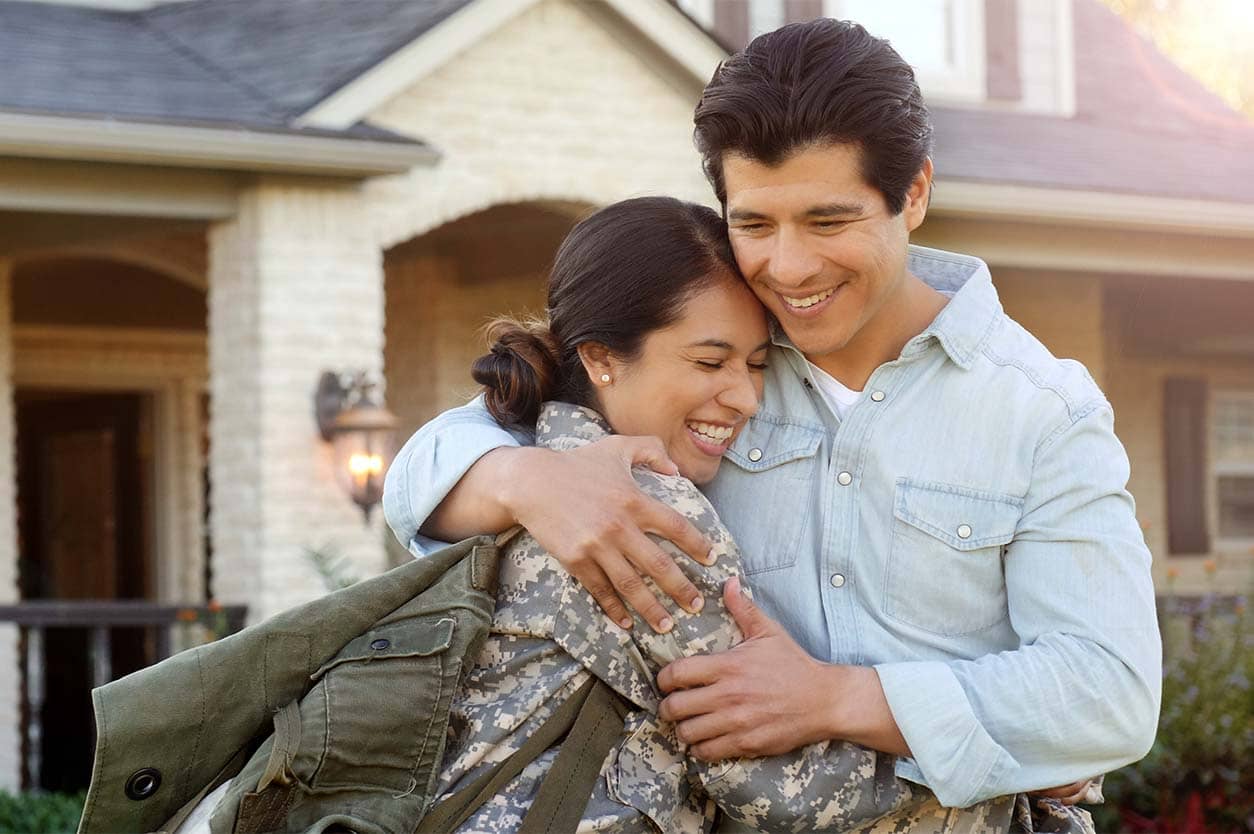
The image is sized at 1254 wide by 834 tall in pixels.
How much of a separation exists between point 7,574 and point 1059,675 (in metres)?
8.39

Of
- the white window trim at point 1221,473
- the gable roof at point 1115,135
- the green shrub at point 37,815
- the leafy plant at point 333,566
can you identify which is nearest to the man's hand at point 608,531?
the leafy plant at point 333,566

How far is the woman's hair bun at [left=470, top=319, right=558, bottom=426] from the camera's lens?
9.69ft

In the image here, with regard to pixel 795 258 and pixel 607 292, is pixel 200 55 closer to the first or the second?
pixel 607 292

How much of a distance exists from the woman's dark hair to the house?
5470mm

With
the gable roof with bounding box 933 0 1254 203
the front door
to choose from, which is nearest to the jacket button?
the gable roof with bounding box 933 0 1254 203

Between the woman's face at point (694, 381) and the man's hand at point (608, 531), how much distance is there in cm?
24

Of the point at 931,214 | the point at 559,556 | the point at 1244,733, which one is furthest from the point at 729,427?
the point at 931,214

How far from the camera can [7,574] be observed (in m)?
9.90

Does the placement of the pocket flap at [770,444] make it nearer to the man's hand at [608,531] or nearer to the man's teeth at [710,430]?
the man's teeth at [710,430]

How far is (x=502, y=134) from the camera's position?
9.52 metres

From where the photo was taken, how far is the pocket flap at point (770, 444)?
114 inches

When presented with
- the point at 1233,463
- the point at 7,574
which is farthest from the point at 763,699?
the point at 1233,463

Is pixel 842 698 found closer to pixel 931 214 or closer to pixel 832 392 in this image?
pixel 832 392

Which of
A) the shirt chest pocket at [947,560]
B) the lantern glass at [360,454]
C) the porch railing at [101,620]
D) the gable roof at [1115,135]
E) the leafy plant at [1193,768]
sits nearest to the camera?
the shirt chest pocket at [947,560]
